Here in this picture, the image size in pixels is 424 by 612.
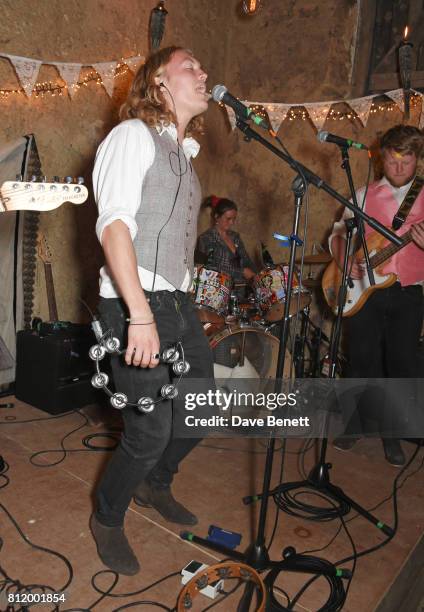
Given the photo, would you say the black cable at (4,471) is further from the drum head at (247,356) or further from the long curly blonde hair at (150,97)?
the long curly blonde hair at (150,97)

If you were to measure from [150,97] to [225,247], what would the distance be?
2.65m

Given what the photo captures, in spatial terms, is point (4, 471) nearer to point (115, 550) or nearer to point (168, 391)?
point (115, 550)

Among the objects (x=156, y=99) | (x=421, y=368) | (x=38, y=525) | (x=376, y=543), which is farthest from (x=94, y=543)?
(x=421, y=368)

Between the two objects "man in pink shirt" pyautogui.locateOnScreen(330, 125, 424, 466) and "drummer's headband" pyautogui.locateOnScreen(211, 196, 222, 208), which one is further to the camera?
"drummer's headband" pyautogui.locateOnScreen(211, 196, 222, 208)

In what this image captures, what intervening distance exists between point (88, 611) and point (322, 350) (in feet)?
11.0

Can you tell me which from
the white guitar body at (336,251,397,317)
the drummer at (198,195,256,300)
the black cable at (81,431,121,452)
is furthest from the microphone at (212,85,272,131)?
the drummer at (198,195,256,300)

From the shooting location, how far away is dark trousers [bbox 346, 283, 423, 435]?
3.16 m

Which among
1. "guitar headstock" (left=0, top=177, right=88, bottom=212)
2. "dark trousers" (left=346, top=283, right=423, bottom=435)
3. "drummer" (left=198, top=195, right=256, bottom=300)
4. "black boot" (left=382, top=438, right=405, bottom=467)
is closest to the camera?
"guitar headstock" (left=0, top=177, right=88, bottom=212)

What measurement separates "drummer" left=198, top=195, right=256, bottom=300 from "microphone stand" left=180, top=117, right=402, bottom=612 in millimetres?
2432

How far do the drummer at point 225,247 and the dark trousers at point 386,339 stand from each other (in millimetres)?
1218

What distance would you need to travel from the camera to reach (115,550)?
6.26ft

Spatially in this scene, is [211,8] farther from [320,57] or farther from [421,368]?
[421,368]

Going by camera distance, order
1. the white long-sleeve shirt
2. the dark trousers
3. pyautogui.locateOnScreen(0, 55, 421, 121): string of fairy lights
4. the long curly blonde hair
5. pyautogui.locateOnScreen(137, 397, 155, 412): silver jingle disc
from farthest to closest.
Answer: pyautogui.locateOnScreen(0, 55, 421, 121): string of fairy lights → the dark trousers → the long curly blonde hair → pyautogui.locateOnScreen(137, 397, 155, 412): silver jingle disc → the white long-sleeve shirt

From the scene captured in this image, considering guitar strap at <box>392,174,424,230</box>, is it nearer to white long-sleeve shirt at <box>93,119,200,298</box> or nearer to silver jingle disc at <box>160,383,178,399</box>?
white long-sleeve shirt at <box>93,119,200,298</box>
